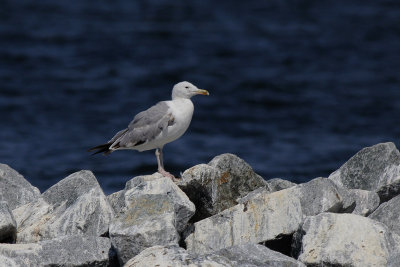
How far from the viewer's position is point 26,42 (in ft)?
83.7

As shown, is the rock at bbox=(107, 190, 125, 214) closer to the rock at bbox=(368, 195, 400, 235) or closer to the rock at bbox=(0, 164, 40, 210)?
the rock at bbox=(0, 164, 40, 210)

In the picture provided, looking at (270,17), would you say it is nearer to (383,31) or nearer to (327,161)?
(383,31)

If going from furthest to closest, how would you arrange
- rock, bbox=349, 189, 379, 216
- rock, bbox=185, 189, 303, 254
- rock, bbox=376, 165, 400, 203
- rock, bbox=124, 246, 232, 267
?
1. rock, bbox=376, 165, 400, 203
2. rock, bbox=349, 189, 379, 216
3. rock, bbox=185, 189, 303, 254
4. rock, bbox=124, 246, 232, 267

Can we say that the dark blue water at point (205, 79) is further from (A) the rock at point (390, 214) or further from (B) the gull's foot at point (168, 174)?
(A) the rock at point (390, 214)

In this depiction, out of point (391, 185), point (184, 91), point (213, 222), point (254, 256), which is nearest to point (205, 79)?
point (184, 91)

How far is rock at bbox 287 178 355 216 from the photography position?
746 centimetres

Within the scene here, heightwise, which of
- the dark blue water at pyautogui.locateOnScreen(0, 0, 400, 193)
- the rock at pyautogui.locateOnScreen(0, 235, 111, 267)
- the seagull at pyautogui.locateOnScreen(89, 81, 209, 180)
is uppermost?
the seagull at pyautogui.locateOnScreen(89, 81, 209, 180)

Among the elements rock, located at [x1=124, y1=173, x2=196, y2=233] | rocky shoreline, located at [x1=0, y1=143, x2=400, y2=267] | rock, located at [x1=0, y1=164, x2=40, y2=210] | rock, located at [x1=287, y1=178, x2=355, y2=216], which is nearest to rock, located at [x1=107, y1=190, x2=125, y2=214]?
rocky shoreline, located at [x1=0, y1=143, x2=400, y2=267]

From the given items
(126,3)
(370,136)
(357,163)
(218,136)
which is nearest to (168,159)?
(218,136)

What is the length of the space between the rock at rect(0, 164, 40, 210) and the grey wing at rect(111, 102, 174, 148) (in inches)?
47.5

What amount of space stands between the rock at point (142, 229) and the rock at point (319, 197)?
125cm

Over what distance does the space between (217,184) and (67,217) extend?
1.44 metres

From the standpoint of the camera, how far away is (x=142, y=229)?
22.0 ft

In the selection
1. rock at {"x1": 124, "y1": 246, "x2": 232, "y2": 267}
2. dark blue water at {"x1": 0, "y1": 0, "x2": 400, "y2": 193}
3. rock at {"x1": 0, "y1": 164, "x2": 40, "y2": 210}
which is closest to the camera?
rock at {"x1": 124, "y1": 246, "x2": 232, "y2": 267}
